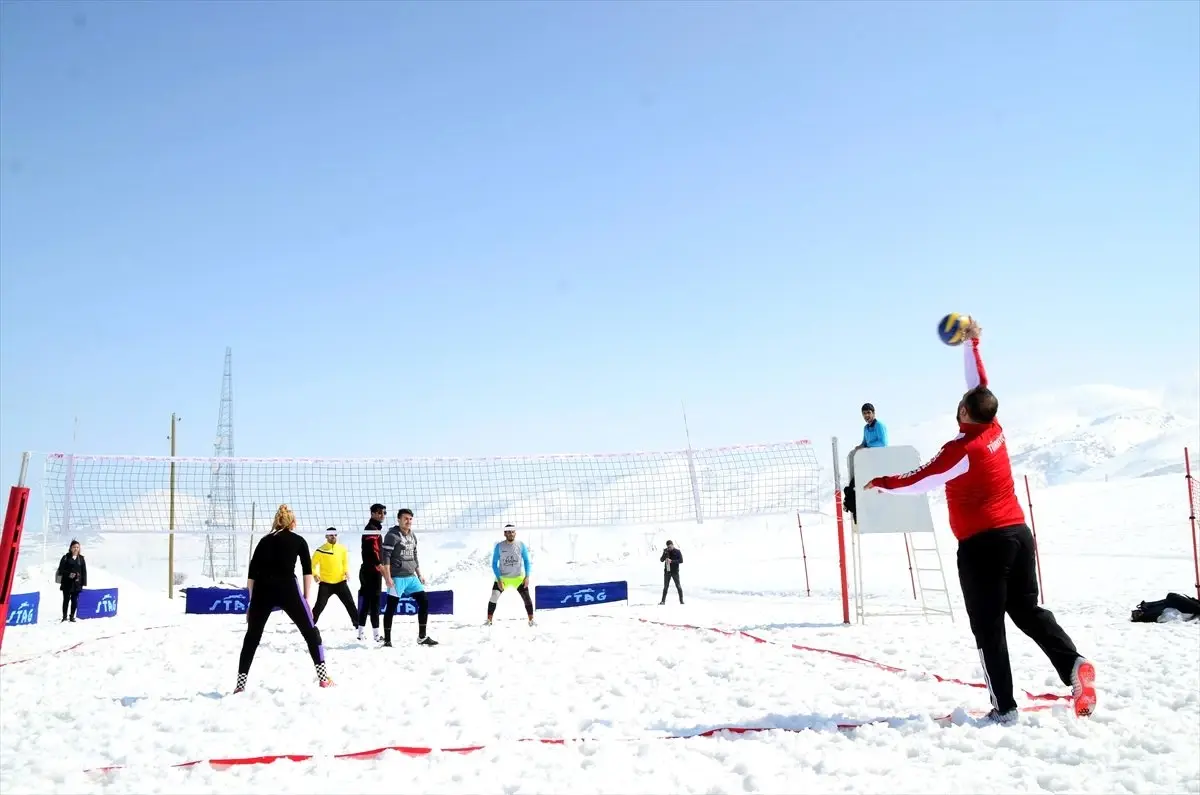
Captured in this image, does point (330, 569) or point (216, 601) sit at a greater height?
point (330, 569)

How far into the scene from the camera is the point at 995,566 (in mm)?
4449

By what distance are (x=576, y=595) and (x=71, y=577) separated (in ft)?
35.1

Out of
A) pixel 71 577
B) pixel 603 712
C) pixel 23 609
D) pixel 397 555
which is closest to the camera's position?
pixel 603 712

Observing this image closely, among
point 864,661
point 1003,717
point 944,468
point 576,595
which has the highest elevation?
point 944,468

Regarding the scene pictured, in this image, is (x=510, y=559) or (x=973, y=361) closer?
(x=973, y=361)

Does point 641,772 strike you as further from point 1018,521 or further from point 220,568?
point 220,568

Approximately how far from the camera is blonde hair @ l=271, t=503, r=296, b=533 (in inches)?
291

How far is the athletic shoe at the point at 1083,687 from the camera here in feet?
14.5

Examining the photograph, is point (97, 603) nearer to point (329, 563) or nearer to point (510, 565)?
point (329, 563)

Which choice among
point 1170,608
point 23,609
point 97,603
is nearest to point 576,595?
point 1170,608

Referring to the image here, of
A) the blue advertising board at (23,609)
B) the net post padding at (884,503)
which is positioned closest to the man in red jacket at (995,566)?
the net post padding at (884,503)

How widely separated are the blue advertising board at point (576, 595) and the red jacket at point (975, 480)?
13.5m

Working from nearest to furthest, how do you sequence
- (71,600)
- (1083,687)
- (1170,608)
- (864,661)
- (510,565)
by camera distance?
(1083,687), (864,661), (1170,608), (510,565), (71,600)

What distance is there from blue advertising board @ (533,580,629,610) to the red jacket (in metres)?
13.5
